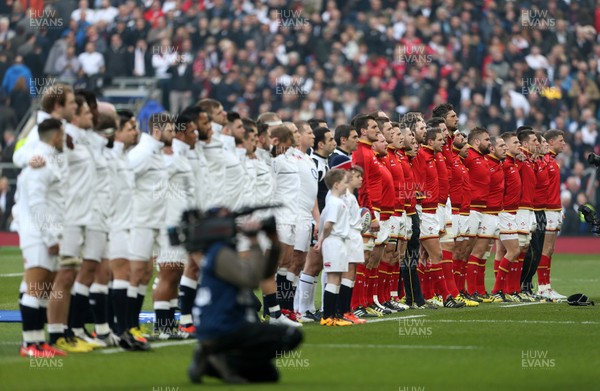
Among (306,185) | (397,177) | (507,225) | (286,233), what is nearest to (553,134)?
(507,225)

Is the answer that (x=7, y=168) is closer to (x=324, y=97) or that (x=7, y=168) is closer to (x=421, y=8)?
(x=324, y=97)

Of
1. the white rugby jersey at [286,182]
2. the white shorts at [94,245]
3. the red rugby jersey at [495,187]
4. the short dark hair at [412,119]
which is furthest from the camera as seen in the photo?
the red rugby jersey at [495,187]

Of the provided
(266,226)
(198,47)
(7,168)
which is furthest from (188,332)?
(198,47)

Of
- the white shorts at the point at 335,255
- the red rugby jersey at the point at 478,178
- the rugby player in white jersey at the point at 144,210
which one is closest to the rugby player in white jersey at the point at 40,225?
the rugby player in white jersey at the point at 144,210

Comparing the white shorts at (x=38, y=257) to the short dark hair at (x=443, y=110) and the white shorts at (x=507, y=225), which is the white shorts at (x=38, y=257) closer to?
the short dark hair at (x=443, y=110)

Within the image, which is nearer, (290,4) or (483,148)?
(483,148)

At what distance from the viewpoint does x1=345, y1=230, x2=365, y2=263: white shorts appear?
49.3ft

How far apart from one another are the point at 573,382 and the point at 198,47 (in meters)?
24.9

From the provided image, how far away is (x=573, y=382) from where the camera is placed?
394 inches

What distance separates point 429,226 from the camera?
56.6 ft

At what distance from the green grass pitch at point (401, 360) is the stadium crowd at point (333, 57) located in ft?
54.8

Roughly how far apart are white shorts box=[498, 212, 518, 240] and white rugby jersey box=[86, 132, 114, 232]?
7.84 m

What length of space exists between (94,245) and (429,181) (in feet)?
21.2

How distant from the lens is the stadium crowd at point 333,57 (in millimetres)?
32125
